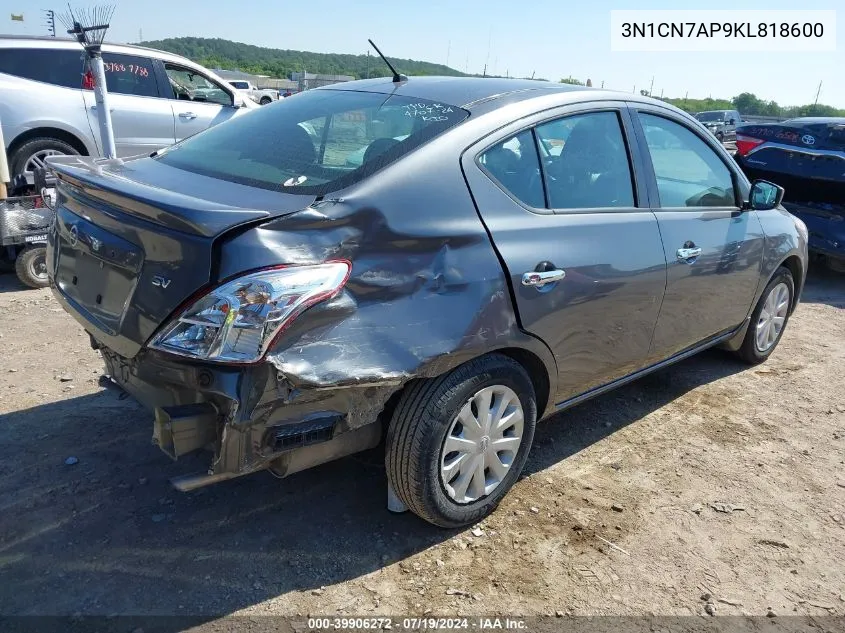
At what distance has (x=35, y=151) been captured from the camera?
7.41 metres

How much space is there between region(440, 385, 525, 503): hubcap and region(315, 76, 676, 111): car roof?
3.98 ft

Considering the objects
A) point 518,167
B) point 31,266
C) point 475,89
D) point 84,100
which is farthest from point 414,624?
point 84,100

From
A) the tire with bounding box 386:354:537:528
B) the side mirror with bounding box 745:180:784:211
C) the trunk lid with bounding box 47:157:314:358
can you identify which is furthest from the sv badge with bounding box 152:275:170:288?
the side mirror with bounding box 745:180:784:211

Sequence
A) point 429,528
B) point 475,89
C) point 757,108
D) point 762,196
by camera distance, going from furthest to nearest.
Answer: point 757,108 < point 762,196 < point 475,89 < point 429,528

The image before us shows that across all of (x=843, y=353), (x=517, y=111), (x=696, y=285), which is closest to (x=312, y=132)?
(x=517, y=111)

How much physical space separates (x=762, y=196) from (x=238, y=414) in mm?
3455

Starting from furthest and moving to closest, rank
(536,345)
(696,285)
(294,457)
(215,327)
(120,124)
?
1. (120,124)
2. (696,285)
3. (536,345)
4. (294,457)
5. (215,327)

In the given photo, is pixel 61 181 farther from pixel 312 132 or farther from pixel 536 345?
pixel 536 345

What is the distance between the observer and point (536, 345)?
286cm

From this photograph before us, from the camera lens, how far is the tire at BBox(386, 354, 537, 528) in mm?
2549

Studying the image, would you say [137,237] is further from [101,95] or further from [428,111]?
[101,95]

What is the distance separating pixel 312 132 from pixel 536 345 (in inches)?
51.7

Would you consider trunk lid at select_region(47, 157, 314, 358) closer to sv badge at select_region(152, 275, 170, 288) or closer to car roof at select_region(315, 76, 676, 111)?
sv badge at select_region(152, 275, 170, 288)

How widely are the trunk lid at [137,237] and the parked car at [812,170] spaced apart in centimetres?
648
